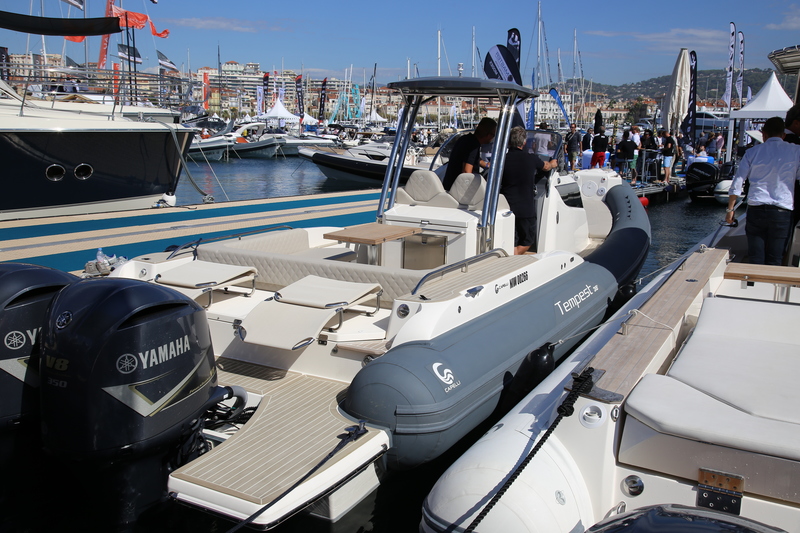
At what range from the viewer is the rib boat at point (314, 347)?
8.53 ft

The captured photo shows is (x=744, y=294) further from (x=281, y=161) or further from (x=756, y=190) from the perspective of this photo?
(x=281, y=161)

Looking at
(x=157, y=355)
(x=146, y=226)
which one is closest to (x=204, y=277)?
(x=157, y=355)

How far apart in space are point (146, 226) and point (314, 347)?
4.60 m

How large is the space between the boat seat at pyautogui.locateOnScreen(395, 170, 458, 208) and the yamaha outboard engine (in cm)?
295

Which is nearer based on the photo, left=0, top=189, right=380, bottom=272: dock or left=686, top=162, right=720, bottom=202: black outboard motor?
left=0, top=189, right=380, bottom=272: dock

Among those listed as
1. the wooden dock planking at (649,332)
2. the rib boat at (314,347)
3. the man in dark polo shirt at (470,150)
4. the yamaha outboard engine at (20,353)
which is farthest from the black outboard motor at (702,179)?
the yamaha outboard engine at (20,353)

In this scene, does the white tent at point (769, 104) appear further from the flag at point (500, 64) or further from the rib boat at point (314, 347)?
the rib boat at point (314, 347)

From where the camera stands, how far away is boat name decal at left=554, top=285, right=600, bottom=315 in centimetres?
446

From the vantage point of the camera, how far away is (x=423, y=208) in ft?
17.1

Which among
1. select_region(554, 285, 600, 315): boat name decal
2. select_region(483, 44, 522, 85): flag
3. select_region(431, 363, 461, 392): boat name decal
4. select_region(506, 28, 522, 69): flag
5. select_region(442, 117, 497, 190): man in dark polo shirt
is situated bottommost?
select_region(431, 363, 461, 392): boat name decal

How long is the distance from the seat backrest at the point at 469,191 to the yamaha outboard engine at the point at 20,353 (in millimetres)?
3107

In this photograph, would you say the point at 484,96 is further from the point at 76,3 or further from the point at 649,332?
the point at 76,3

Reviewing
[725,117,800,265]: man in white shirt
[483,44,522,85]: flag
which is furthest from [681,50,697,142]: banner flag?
[725,117,800,265]: man in white shirt

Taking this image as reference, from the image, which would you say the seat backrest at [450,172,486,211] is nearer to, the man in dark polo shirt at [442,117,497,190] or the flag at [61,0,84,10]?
the man in dark polo shirt at [442,117,497,190]
